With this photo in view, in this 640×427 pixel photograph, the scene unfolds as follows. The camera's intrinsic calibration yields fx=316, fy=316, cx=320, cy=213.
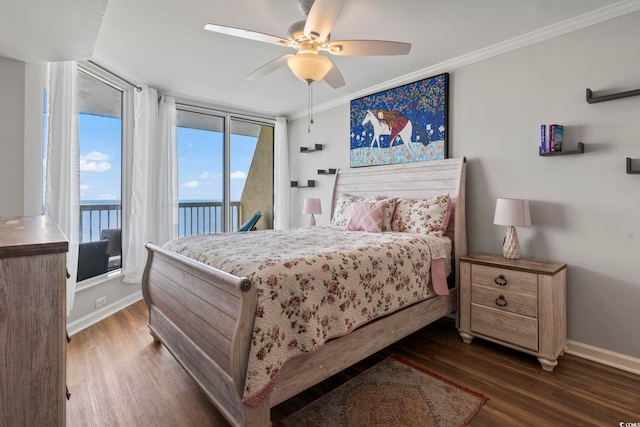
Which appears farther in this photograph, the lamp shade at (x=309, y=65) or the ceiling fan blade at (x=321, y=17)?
the lamp shade at (x=309, y=65)

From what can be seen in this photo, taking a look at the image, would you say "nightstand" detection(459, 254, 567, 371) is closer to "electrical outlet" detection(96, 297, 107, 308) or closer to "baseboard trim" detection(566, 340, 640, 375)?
"baseboard trim" detection(566, 340, 640, 375)

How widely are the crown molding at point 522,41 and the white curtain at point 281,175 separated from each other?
5.62 ft

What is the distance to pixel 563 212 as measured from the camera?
8.34 ft

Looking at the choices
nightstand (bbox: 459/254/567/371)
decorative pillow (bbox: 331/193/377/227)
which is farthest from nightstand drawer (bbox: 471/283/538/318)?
decorative pillow (bbox: 331/193/377/227)

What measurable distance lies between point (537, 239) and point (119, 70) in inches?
173

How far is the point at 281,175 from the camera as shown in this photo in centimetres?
523

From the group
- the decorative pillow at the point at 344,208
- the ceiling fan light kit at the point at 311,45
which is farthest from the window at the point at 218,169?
the ceiling fan light kit at the point at 311,45

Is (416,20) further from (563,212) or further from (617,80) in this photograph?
(563,212)

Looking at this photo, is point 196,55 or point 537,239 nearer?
point 537,239

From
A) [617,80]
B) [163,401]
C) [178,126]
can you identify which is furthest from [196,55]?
[617,80]

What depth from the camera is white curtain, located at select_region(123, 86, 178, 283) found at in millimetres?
3707

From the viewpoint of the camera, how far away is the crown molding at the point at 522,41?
2258 millimetres

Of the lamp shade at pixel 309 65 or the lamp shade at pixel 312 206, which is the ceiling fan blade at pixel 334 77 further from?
the lamp shade at pixel 312 206

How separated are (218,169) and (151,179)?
3.66 feet
